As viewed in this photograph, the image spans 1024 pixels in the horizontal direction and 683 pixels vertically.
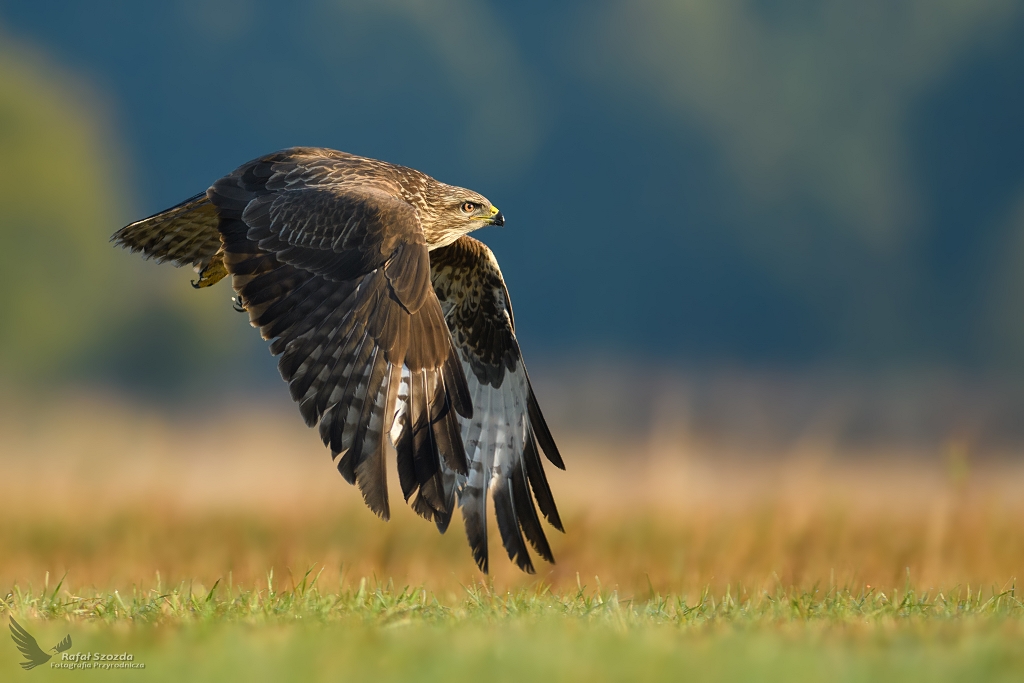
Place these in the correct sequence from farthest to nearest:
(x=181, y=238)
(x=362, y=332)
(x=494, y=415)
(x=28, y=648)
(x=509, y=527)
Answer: (x=181, y=238) < (x=494, y=415) < (x=509, y=527) < (x=362, y=332) < (x=28, y=648)

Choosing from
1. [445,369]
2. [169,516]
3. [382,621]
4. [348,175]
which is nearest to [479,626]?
[382,621]

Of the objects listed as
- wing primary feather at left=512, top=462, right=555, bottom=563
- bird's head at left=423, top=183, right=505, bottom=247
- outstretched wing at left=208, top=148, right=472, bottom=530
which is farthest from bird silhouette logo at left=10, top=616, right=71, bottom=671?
bird's head at left=423, top=183, right=505, bottom=247

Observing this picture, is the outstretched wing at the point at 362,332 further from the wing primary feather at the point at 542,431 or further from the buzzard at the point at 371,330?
the wing primary feather at the point at 542,431

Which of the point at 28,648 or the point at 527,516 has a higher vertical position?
the point at 28,648

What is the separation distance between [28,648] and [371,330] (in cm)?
223

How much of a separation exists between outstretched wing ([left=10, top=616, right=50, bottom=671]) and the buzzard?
158 centimetres

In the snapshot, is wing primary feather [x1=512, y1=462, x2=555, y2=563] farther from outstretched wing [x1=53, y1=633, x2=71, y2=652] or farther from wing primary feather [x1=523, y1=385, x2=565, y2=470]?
outstretched wing [x1=53, y1=633, x2=71, y2=652]

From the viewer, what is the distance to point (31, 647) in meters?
3.78

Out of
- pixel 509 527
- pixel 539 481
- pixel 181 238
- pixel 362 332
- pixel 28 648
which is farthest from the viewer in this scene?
pixel 181 238

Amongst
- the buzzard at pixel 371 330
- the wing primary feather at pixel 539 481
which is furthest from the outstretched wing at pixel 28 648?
the wing primary feather at pixel 539 481

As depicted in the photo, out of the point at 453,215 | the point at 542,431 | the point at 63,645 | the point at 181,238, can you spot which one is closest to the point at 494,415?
the point at 542,431

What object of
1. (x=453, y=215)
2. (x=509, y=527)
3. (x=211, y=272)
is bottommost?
(x=509, y=527)

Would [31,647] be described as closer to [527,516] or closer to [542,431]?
[527,516]

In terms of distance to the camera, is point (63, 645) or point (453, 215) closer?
point (63, 645)
